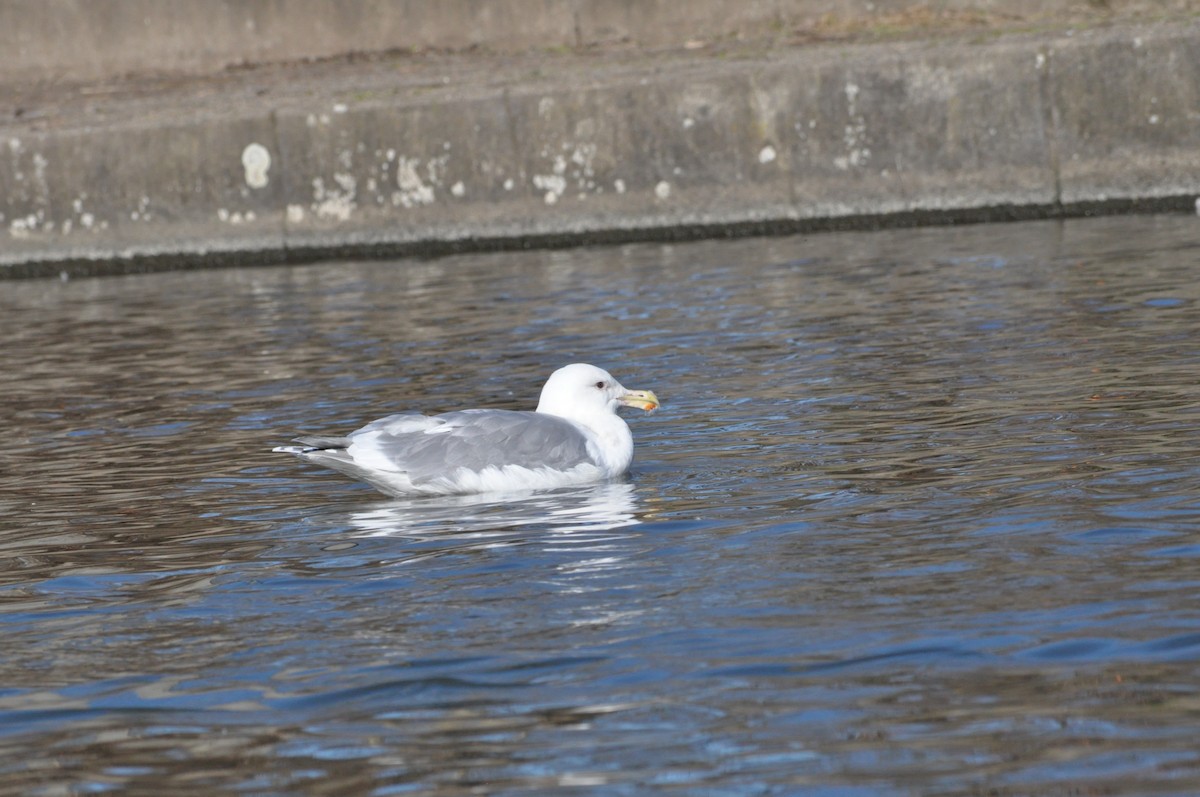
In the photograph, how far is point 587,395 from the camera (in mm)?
7133

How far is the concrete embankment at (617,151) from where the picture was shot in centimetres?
1270

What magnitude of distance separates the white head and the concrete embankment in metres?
6.29

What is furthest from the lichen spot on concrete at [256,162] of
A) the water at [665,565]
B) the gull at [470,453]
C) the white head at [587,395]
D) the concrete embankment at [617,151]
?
the gull at [470,453]

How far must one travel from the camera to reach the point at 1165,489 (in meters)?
5.71

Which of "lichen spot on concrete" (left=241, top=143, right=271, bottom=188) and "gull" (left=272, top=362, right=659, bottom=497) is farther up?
"lichen spot on concrete" (left=241, top=143, right=271, bottom=188)

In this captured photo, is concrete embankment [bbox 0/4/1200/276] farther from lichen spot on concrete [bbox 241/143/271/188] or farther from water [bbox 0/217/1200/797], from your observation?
water [bbox 0/217/1200/797]

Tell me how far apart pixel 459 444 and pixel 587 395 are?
692 millimetres

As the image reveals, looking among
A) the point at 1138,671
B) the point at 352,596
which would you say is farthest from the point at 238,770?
the point at 1138,671

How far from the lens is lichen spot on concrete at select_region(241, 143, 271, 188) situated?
13.9 meters

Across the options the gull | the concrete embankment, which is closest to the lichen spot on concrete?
the concrete embankment

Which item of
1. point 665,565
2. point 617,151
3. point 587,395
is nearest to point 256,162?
point 617,151

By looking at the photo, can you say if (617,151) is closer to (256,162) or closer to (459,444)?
(256,162)

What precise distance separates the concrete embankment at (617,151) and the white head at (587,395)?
6.29 meters

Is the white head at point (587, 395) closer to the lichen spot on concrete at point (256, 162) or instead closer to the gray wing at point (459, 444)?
the gray wing at point (459, 444)
